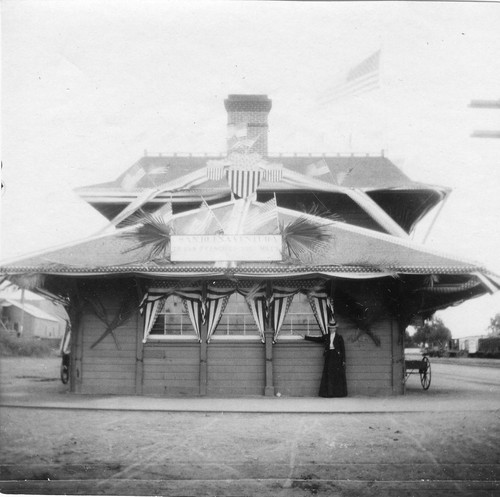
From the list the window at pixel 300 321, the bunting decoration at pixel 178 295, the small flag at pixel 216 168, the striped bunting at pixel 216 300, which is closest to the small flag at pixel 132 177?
the small flag at pixel 216 168

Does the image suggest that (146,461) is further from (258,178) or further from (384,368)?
(384,368)

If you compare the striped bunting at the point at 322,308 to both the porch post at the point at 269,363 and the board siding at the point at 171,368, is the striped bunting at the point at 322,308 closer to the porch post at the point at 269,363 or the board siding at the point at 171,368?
the porch post at the point at 269,363

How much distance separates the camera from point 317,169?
9703mm

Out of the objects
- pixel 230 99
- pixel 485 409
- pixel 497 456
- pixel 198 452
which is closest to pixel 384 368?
pixel 485 409

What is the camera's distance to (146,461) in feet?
22.6

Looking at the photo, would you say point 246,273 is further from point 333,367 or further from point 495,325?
point 495,325

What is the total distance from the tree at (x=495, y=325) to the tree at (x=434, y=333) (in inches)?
63.4

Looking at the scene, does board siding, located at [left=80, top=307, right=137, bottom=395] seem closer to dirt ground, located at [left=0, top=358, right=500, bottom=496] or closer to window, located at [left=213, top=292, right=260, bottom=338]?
window, located at [left=213, top=292, right=260, bottom=338]

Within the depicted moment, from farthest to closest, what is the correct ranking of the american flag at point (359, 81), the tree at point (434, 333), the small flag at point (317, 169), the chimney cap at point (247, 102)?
the tree at point (434, 333) < the small flag at point (317, 169) < the chimney cap at point (247, 102) < the american flag at point (359, 81)

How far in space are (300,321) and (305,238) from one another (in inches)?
96.9

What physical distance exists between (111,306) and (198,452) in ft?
15.7

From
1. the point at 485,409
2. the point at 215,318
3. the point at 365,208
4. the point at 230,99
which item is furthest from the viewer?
the point at 215,318

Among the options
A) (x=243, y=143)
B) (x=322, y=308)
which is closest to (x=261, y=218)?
(x=243, y=143)

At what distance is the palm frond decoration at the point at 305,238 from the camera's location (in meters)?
9.34
